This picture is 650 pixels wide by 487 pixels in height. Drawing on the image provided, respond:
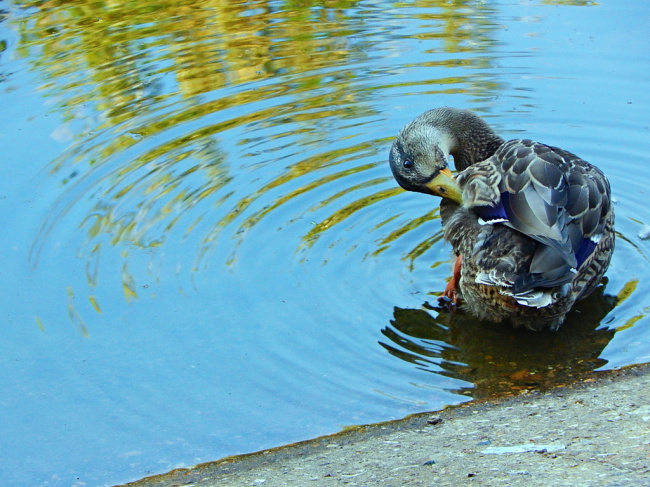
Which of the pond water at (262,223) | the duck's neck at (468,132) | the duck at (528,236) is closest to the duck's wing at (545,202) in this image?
the duck at (528,236)

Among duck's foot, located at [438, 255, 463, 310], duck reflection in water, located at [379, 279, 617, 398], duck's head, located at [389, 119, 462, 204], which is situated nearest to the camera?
duck reflection in water, located at [379, 279, 617, 398]

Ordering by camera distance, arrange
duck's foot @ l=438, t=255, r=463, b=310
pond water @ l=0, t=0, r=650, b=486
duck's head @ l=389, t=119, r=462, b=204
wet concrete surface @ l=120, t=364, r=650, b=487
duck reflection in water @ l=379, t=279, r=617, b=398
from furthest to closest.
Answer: duck's head @ l=389, t=119, r=462, b=204 → duck's foot @ l=438, t=255, r=463, b=310 → duck reflection in water @ l=379, t=279, r=617, b=398 → pond water @ l=0, t=0, r=650, b=486 → wet concrete surface @ l=120, t=364, r=650, b=487

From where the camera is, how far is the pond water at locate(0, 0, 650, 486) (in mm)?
4938

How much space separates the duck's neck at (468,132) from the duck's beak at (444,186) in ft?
1.78

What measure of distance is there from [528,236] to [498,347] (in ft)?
2.42

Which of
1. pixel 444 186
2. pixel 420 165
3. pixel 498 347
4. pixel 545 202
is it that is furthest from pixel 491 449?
pixel 420 165

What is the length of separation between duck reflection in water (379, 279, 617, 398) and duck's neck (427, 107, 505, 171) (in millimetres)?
1537

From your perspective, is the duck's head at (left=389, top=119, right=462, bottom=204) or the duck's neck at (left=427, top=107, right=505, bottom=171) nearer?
the duck's head at (left=389, top=119, right=462, bottom=204)

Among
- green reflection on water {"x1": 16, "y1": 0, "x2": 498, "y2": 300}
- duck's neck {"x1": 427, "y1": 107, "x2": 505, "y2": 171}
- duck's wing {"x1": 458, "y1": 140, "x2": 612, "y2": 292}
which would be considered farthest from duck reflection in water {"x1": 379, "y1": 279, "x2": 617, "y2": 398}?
duck's neck {"x1": 427, "y1": 107, "x2": 505, "y2": 171}

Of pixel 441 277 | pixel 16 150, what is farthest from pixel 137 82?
pixel 441 277

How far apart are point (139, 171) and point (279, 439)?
3.49m

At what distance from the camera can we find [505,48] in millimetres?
9516

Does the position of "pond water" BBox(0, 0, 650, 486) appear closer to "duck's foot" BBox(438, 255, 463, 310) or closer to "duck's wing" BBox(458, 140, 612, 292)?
"duck's foot" BBox(438, 255, 463, 310)

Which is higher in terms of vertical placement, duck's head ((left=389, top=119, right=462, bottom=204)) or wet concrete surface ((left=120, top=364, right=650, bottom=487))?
duck's head ((left=389, top=119, right=462, bottom=204))
